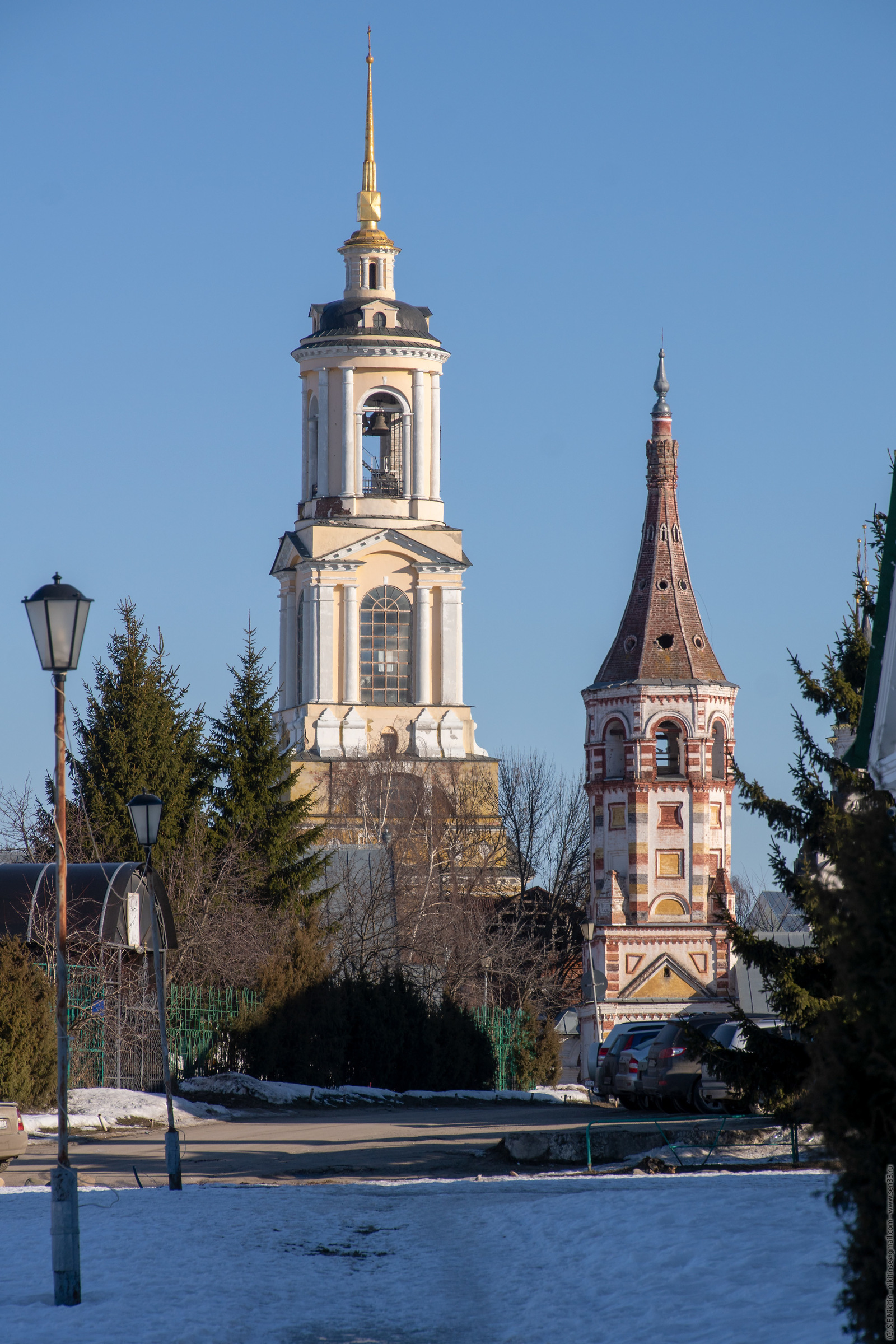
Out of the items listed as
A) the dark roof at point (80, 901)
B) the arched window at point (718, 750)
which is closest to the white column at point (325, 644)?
the arched window at point (718, 750)

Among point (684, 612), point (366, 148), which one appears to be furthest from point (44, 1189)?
point (366, 148)

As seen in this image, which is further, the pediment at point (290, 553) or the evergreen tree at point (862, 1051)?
the pediment at point (290, 553)

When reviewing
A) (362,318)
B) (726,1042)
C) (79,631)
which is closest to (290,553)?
(362,318)

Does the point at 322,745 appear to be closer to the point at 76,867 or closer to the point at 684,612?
the point at 684,612

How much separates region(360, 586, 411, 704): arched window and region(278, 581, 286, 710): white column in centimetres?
337

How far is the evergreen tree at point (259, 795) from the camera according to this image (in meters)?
48.2

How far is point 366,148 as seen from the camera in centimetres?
7775

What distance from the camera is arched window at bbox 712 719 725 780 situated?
51.9m

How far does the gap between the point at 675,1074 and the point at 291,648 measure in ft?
167

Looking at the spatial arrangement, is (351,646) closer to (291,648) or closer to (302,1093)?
(291,648)

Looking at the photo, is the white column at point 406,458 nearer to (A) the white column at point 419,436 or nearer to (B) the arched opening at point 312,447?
(A) the white column at point 419,436

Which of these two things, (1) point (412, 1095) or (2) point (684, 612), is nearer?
(1) point (412, 1095)

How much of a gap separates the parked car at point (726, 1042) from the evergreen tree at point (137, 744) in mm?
23506

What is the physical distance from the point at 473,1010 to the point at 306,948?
18.3 ft
